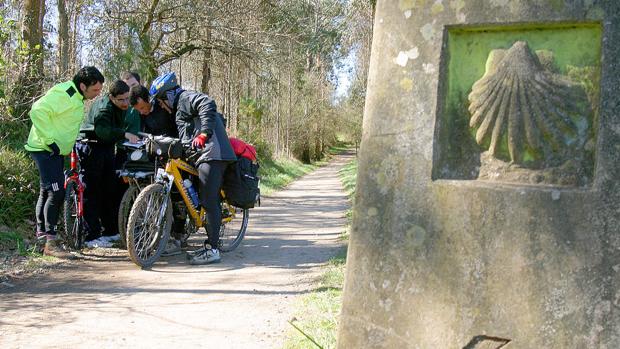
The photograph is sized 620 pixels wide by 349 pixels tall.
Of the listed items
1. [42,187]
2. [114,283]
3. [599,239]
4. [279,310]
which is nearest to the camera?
[599,239]

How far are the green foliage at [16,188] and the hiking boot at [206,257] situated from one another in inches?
97.4

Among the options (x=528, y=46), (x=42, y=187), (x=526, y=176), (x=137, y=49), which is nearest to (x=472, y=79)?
(x=528, y=46)

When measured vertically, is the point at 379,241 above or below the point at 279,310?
above

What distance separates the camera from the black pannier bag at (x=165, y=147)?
6105mm

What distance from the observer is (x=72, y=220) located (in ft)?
21.8

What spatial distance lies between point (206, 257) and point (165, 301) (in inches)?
59.2

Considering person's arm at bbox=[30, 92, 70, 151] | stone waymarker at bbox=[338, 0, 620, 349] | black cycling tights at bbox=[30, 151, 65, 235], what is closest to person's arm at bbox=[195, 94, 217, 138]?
person's arm at bbox=[30, 92, 70, 151]

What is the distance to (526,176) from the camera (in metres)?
2.25

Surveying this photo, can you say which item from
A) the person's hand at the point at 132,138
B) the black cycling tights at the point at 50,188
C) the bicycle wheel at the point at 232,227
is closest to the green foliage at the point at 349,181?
the bicycle wheel at the point at 232,227

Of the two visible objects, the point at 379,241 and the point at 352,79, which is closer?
the point at 379,241

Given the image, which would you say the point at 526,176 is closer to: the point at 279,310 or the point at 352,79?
the point at 279,310

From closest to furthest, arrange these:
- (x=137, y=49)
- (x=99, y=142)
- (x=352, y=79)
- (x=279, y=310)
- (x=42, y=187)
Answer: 1. (x=279, y=310)
2. (x=42, y=187)
3. (x=99, y=142)
4. (x=137, y=49)
5. (x=352, y=79)

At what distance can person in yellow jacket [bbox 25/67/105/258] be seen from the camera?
615cm

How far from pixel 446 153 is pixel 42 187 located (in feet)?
16.7
